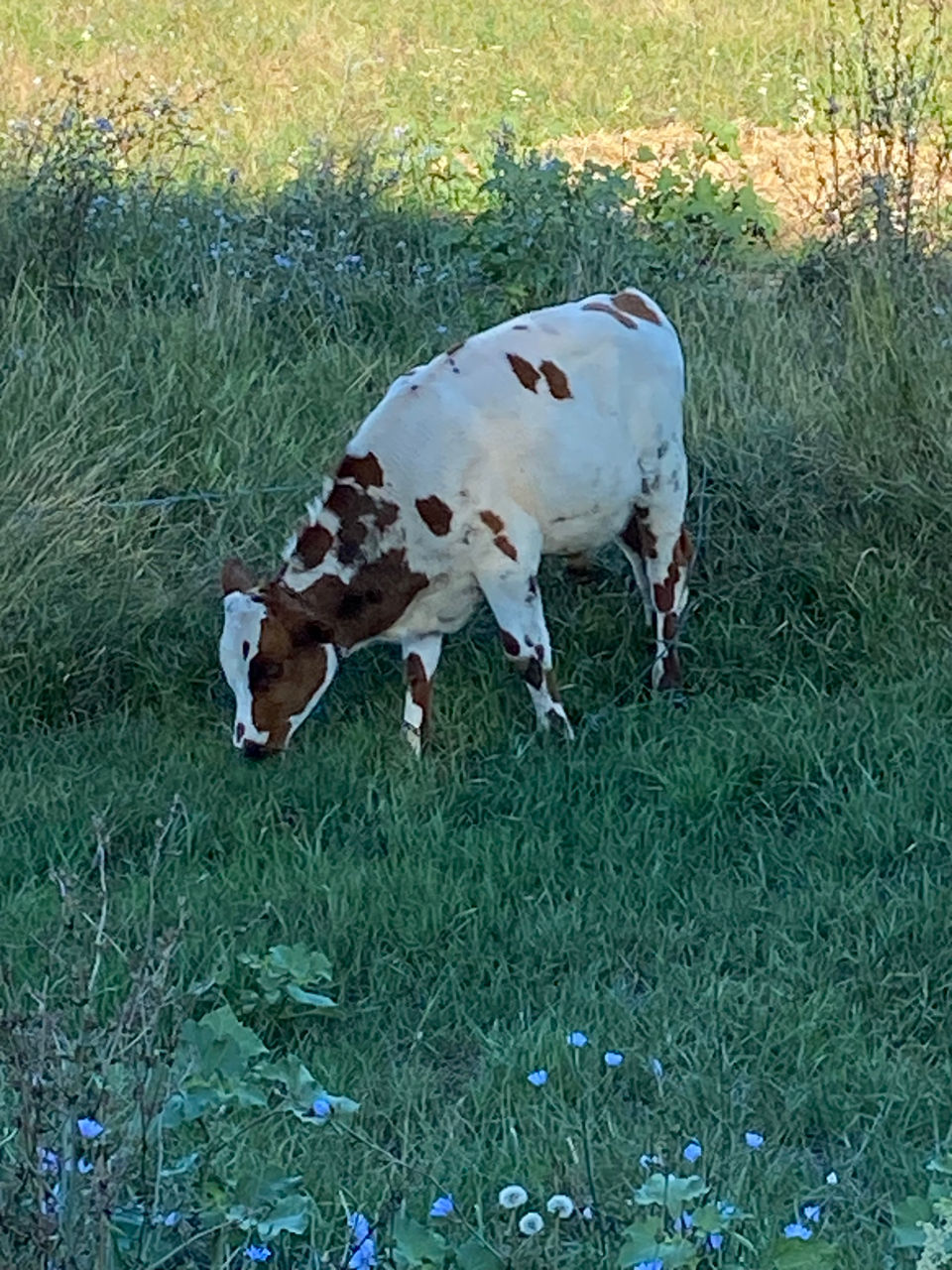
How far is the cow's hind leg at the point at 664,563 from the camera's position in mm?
6074

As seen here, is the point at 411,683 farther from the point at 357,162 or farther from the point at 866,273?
the point at 357,162

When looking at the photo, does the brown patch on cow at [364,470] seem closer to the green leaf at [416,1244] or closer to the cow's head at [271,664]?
the cow's head at [271,664]

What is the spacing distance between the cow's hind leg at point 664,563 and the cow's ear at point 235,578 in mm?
1264

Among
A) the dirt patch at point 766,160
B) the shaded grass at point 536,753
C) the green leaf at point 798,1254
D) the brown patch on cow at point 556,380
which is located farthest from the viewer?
the dirt patch at point 766,160

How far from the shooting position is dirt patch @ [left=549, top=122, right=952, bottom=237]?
32.9ft

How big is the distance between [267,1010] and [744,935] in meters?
1.12

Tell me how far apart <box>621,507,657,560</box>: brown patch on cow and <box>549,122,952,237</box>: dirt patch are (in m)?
3.69

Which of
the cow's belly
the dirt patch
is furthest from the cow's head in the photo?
the dirt patch

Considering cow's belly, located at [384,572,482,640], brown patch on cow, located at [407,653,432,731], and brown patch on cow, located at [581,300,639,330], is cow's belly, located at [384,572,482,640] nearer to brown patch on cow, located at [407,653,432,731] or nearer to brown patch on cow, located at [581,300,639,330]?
brown patch on cow, located at [407,653,432,731]

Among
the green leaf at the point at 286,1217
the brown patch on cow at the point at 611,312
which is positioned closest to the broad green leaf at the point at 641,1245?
the green leaf at the point at 286,1217

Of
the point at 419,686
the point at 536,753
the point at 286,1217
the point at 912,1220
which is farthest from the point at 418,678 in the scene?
the point at 912,1220

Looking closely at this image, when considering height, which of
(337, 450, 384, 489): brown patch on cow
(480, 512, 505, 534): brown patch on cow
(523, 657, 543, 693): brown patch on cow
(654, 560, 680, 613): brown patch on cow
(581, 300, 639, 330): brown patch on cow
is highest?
(581, 300, 639, 330): brown patch on cow

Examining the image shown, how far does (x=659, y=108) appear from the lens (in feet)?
40.4

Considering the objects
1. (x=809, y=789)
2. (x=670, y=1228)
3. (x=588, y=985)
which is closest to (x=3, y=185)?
(x=809, y=789)
